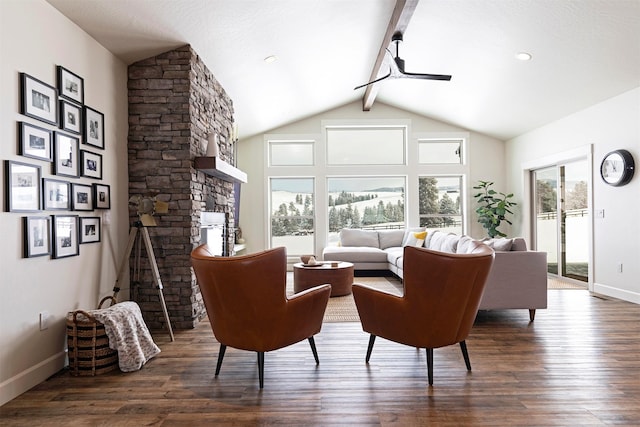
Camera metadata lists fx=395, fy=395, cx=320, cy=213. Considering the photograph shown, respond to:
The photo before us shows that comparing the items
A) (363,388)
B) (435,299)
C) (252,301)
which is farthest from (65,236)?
(435,299)

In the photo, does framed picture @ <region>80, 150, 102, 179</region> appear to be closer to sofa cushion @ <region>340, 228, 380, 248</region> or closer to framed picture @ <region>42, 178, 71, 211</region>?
framed picture @ <region>42, 178, 71, 211</region>

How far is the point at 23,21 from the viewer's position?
240 cm

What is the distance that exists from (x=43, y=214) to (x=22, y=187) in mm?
246

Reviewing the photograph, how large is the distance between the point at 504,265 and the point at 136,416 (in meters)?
3.21

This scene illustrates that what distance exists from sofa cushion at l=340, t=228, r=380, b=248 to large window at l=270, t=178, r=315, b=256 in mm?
747

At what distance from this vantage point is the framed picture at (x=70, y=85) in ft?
8.96

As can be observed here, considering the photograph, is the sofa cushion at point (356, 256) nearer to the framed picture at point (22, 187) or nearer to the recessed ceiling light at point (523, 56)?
the recessed ceiling light at point (523, 56)

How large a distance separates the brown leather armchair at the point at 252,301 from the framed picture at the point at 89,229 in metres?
1.10

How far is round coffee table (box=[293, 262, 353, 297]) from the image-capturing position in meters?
4.96

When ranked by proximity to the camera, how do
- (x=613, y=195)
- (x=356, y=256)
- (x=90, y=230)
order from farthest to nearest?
(x=356, y=256) < (x=613, y=195) < (x=90, y=230)

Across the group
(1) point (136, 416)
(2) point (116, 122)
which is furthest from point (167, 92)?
(1) point (136, 416)

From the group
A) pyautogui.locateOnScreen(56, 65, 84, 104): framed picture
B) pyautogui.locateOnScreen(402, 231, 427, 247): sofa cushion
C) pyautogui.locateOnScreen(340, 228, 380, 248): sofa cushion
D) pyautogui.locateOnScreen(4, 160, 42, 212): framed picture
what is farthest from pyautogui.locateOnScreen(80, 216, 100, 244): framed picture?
pyautogui.locateOnScreen(402, 231, 427, 247): sofa cushion

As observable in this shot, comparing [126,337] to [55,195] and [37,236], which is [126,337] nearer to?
[37,236]

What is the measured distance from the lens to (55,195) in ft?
8.71
